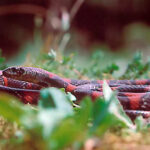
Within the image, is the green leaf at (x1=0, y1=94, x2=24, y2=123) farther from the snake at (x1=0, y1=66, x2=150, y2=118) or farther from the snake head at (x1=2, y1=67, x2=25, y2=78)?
the snake head at (x1=2, y1=67, x2=25, y2=78)

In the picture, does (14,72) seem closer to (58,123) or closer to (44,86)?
(44,86)

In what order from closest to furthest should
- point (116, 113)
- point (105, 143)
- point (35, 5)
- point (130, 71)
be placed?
point (105, 143), point (116, 113), point (130, 71), point (35, 5)

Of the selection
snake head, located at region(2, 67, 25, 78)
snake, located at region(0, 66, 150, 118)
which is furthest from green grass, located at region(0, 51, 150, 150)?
snake head, located at region(2, 67, 25, 78)

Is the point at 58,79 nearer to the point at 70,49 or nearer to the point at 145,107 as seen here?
the point at 145,107

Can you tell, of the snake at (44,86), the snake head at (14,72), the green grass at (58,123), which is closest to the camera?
the green grass at (58,123)

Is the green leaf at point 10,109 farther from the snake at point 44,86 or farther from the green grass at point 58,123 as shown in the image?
the snake at point 44,86

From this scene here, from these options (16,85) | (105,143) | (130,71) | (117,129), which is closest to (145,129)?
(117,129)

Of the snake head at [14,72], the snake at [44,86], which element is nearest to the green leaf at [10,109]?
the snake at [44,86]

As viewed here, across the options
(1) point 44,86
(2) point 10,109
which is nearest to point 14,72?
(1) point 44,86
